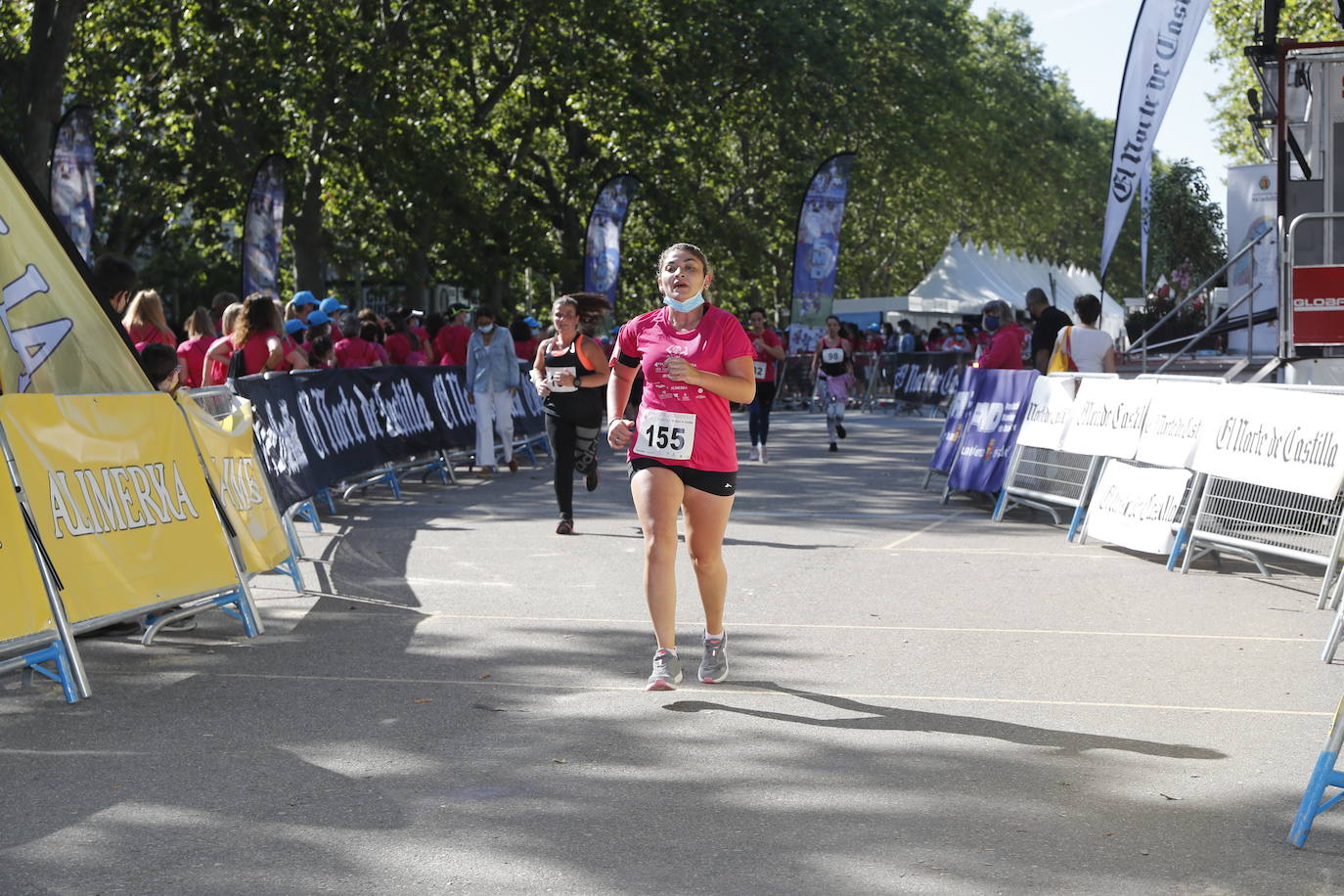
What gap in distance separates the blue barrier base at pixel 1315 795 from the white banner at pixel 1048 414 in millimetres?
8678

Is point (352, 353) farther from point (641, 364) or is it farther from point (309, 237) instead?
point (309, 237)

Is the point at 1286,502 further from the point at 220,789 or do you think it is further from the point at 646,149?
the point at 646,149

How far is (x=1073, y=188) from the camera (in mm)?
75750

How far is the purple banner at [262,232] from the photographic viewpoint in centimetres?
2480

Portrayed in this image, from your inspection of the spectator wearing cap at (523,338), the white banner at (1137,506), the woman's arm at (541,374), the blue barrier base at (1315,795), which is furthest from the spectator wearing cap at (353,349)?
the blue barrier base at (1315,795)

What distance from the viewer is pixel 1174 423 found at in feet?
37.6

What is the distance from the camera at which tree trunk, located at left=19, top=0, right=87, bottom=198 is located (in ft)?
61.6

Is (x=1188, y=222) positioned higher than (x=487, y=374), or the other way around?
(x=1188, y=222)

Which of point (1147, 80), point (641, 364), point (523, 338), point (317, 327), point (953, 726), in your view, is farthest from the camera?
point (523, 338)

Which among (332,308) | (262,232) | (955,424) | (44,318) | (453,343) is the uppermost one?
(262,232)

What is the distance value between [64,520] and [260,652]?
1.39 meters

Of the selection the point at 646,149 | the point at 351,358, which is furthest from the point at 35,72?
the point at 646,149

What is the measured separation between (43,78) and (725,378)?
47.5 feet

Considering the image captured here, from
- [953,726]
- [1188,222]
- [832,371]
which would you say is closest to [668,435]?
[953,726]
